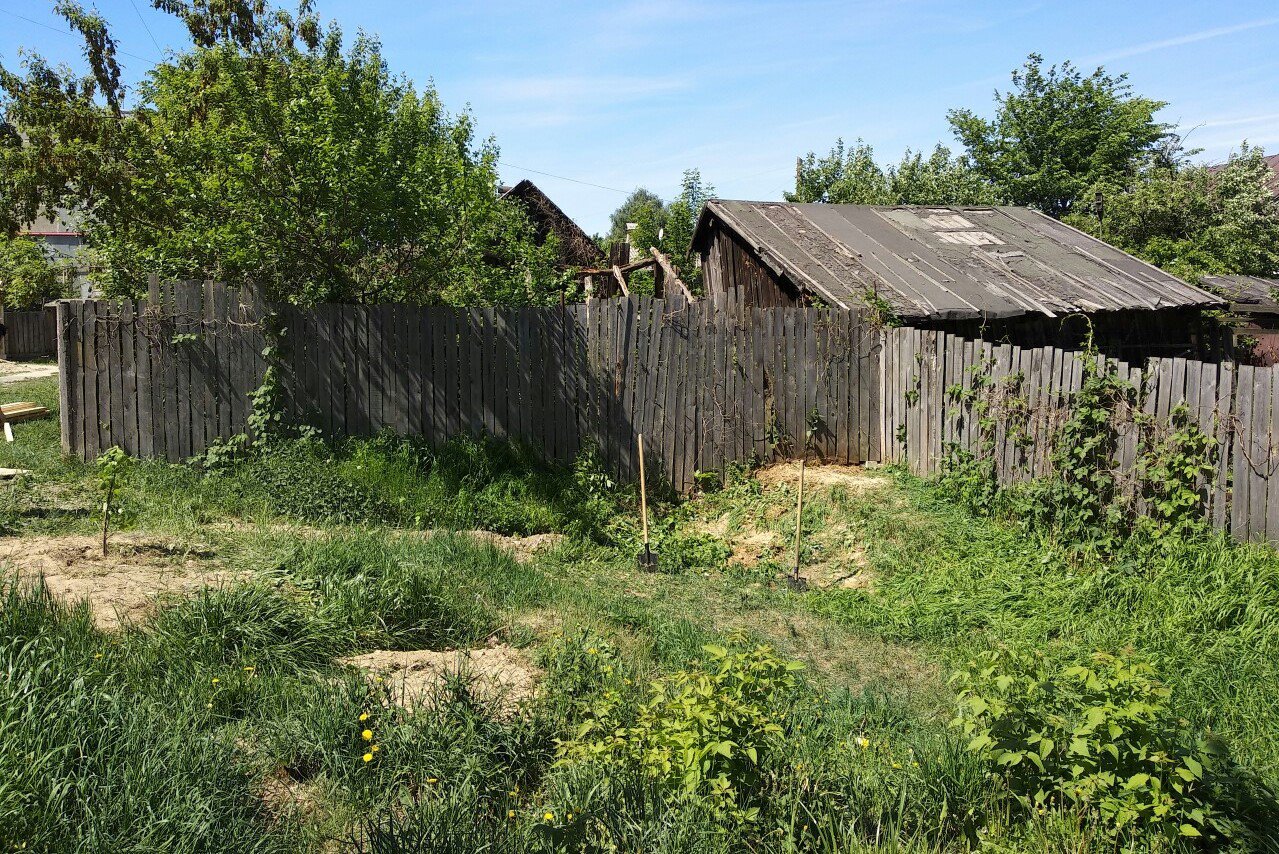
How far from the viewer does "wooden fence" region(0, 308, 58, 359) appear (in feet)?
89.1

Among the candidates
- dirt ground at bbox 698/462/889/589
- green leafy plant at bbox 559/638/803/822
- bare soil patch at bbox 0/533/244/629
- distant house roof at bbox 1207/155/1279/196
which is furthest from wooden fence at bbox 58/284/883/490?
distant house roof at bbox 1207/155/1279/196

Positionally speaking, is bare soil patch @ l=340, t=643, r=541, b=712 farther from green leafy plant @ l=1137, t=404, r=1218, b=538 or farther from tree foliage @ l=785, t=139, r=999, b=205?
tree foliage @ l=785, t=139, r=999, b=205

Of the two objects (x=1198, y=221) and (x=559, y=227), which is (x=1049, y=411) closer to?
(x=1198, y=221)

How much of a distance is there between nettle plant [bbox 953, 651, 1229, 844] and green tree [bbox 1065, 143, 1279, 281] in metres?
23.2

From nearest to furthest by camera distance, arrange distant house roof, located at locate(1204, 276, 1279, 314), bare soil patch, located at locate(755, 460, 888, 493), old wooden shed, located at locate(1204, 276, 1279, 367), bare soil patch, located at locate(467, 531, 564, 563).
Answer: bare soil patch, located at locate(467, 531, 564, 563) < bare soil patch, located at locate(755, 460, 888, 493) < old wooden shed, located at locate(1204, 276, 1279, 367) < distant house roof, located at locate(1204, 276, 1279, 314)

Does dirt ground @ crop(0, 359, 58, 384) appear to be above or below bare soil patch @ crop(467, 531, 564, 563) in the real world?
above

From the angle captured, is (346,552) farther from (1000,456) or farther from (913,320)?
(913,320)

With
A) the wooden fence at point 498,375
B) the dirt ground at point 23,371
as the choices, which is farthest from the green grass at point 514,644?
the dirt ground at point 23,371

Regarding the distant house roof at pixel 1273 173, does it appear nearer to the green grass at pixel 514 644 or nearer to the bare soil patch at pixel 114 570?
the green grass at pixel 514 644

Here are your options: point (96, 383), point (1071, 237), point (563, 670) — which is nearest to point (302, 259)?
point (96, 383)

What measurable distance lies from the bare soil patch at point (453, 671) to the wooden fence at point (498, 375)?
16.3ft

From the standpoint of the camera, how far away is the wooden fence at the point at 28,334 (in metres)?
27.2

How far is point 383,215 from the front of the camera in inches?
382

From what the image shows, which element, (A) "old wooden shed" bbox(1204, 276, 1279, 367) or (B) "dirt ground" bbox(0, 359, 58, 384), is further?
(B) "dirt ground" bbox(0, 359, 58, 384)
